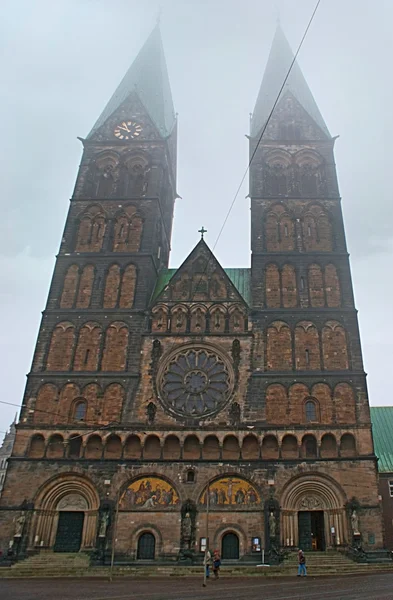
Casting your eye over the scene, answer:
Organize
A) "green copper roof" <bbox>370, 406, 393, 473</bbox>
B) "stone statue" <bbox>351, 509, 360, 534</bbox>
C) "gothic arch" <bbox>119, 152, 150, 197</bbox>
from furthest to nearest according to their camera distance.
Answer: "gothic arch" <bbox>119, 152, 150, 197</bbox>, "green copper roof" <bbox>370, 406, 393, 473</bbox>, "stone statue" <bbox>351, 509, 360, 534</bbox>

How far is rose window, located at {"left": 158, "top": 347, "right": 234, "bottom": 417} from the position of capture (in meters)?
28.1

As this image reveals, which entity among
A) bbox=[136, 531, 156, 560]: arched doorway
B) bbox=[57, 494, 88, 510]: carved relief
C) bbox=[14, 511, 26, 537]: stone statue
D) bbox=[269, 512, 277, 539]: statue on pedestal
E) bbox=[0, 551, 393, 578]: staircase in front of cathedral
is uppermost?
bbox=[57, 494, 88, 510]: carved relief

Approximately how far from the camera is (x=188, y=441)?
27.0 meters

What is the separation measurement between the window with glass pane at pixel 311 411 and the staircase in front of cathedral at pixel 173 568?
6.48 meters

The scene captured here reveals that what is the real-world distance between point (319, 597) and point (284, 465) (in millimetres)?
13762

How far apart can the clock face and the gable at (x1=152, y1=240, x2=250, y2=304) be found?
38.9 ft

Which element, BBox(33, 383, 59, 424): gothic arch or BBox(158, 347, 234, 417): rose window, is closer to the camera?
BBox(33, 383, 59, 424): gothic arch

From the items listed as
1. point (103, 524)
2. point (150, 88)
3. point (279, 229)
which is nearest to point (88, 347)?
point (103, 524)

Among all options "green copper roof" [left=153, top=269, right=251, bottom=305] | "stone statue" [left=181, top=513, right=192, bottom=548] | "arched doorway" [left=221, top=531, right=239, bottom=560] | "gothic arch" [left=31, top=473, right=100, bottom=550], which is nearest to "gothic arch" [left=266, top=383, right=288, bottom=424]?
"arched doorway" [left=221, top=531, right=239, bottom=560]

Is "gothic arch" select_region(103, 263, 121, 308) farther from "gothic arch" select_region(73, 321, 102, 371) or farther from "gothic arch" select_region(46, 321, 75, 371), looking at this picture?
"gothic arch" select_region(46, 321, 75, 371)

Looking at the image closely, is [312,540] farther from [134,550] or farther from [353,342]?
[353,342]

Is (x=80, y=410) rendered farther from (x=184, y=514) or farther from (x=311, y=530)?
(x=311, y=530)

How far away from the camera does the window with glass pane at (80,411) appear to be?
92.2 feet

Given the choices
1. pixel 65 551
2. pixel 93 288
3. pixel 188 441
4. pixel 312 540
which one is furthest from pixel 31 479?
pixel 312 540
